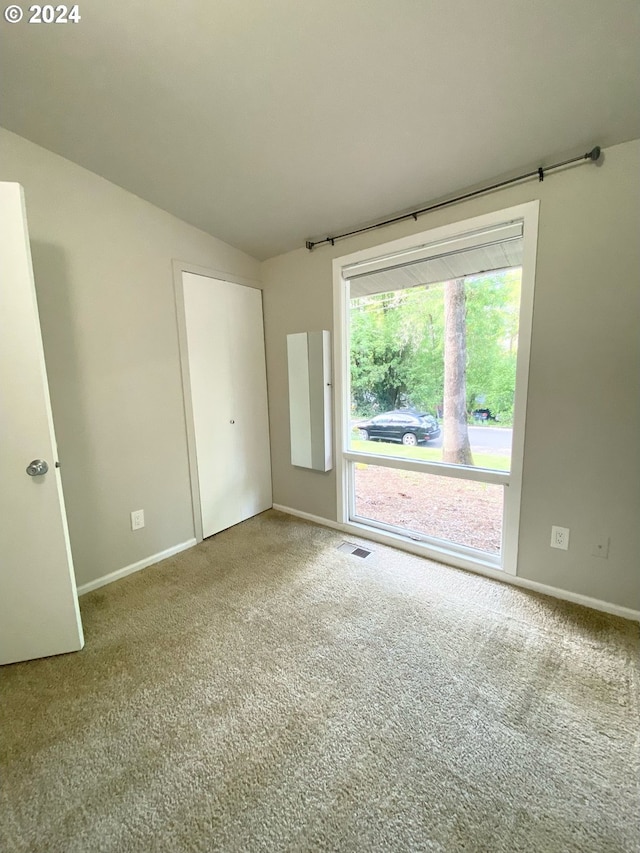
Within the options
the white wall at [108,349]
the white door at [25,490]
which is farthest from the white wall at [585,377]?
the white door at [25,490]

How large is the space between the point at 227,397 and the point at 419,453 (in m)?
1.60

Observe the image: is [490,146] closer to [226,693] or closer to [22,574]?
[226,693]

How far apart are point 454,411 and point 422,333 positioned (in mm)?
584

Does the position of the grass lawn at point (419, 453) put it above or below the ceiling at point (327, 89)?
below

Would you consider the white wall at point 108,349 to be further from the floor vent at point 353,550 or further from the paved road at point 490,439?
the paved road at point 490,439

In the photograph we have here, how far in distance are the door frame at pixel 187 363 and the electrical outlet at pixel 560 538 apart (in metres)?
2.41

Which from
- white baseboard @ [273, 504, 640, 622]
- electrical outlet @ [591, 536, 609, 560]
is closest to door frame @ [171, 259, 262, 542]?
white baseboard @ [273, 504, 640, 622]

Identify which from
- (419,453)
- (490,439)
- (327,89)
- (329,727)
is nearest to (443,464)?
(419,453)

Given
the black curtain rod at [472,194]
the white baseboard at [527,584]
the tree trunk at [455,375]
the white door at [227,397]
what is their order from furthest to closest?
the white door at [227,397], the tree trunk at [455,375], the white baseboard at [527,584], the black curtain rod at [472,194]

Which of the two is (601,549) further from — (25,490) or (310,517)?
(25,490)

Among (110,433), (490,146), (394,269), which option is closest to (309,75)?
(490,146)

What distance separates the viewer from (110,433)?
211 centimetres

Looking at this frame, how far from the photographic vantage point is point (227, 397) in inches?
108

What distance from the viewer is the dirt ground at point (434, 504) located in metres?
2.20
